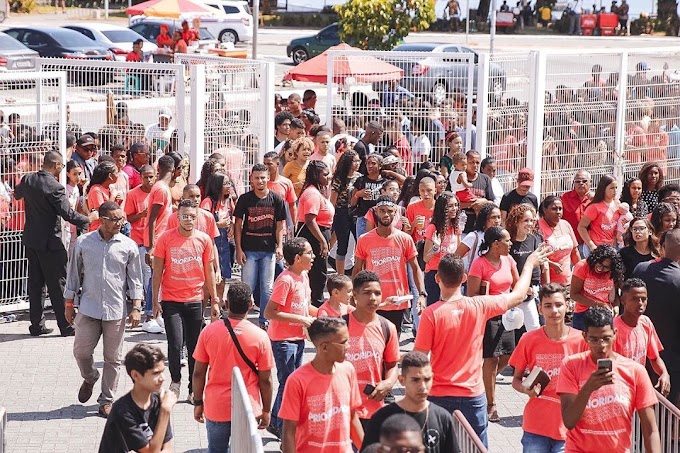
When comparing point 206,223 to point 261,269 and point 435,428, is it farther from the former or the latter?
point 435,428

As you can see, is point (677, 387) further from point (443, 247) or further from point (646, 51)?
point (646, 51)

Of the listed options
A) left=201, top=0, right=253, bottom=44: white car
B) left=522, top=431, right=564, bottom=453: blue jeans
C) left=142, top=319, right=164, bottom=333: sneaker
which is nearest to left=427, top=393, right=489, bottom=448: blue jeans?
left=522, top=431, right=564, bottom=453: blue jeans

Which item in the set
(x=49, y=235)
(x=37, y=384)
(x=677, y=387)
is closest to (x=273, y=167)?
(x=49, y=235)

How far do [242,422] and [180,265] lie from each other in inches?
142

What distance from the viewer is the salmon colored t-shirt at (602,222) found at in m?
12.4

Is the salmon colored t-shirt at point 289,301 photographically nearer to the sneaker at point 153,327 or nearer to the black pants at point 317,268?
the black pants at point 317,268

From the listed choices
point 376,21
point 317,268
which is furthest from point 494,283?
point 376,21

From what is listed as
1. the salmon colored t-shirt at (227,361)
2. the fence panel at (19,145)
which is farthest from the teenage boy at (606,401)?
the fence panel at (19,145)

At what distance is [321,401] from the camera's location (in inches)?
267

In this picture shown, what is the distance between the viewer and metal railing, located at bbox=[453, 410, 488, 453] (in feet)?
21.8

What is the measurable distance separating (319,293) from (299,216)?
0.88 meters

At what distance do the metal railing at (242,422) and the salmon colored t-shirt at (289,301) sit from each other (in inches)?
57.4

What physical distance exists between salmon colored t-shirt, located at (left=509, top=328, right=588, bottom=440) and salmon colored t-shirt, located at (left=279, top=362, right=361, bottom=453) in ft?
4.49

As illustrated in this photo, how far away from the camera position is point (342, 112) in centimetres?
1695
